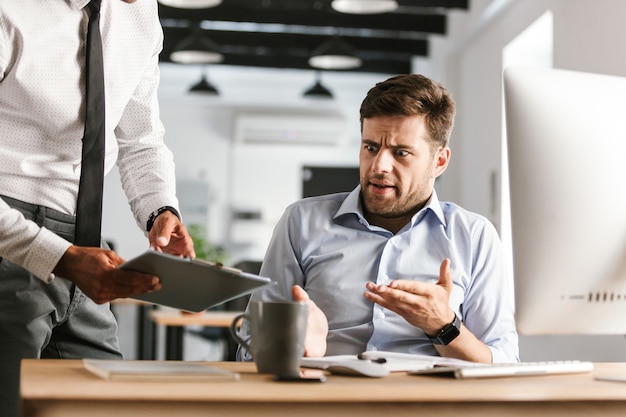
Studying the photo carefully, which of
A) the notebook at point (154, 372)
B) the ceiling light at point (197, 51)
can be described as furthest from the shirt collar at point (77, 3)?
the ceiling light at point (197, 51)

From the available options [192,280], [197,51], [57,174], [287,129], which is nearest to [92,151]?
[57,174]

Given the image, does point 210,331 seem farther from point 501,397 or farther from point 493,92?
point 501,397

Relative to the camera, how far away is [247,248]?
10258 mm

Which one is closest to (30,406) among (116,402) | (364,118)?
(116,402)

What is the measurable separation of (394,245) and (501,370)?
81 cm

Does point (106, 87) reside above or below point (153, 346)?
above

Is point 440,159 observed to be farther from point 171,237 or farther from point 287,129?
point 287,129

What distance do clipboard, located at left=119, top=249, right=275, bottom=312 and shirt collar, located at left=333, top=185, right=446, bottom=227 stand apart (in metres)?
0.71

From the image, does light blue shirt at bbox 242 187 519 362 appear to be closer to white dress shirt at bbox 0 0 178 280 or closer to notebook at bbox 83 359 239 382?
white dress shirt at bbox 0 0 178 280

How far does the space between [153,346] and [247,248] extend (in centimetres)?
303

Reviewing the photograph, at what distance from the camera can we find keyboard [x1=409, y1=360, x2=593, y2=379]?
1.35m

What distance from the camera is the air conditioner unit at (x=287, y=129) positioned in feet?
33.3

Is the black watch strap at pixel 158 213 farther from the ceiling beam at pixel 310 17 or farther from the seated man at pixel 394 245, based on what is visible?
the ceiling beam at pixel 310 17

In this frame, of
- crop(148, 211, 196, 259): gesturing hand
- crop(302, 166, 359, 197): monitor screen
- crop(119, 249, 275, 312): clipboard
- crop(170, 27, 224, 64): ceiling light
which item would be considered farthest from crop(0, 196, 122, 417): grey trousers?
crop(302, 166, 359, 197): monitor screen
